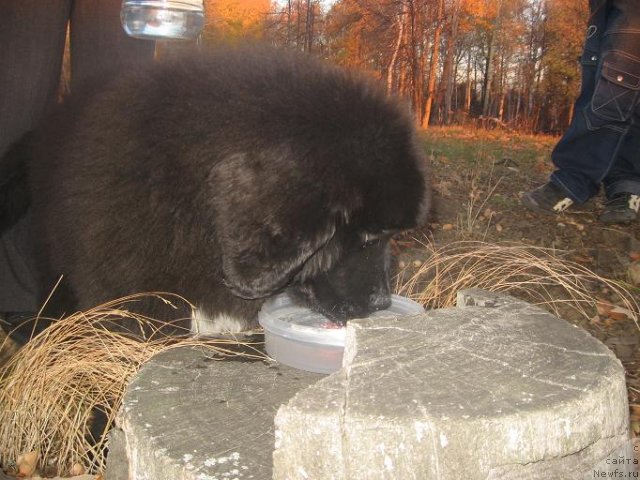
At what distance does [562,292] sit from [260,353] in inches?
83.6

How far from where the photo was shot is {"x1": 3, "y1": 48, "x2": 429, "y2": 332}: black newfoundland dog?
1.90m

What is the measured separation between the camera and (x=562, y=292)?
3.51m

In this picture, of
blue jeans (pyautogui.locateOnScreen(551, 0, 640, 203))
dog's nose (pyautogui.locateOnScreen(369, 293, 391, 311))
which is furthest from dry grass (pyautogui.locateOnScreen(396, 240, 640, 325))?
blue jeans (pyautogui.locateOnScreen(551, 0, 640, 203))

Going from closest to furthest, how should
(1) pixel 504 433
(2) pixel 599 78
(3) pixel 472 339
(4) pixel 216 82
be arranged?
(1) pixel 504 433 < (3) pixel 472 339 < (4) pixel 216 82 < (2) pixel 599 78

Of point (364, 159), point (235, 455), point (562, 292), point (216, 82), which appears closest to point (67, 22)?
point (216, 82)

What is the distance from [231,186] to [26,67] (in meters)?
1.22

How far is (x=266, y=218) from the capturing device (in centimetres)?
187

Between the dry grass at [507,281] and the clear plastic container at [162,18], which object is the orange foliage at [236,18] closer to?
the clear plastic container at [162,18]

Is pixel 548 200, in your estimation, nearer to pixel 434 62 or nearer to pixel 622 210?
pixel 622 210

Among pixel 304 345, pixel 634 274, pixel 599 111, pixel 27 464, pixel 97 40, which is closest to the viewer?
pixel 304 345

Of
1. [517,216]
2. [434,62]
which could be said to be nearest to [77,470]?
[434,62]

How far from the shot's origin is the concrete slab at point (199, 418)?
1.34 m

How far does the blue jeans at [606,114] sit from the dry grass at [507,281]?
3.45 feet

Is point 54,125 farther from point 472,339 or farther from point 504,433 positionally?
point 504,433
